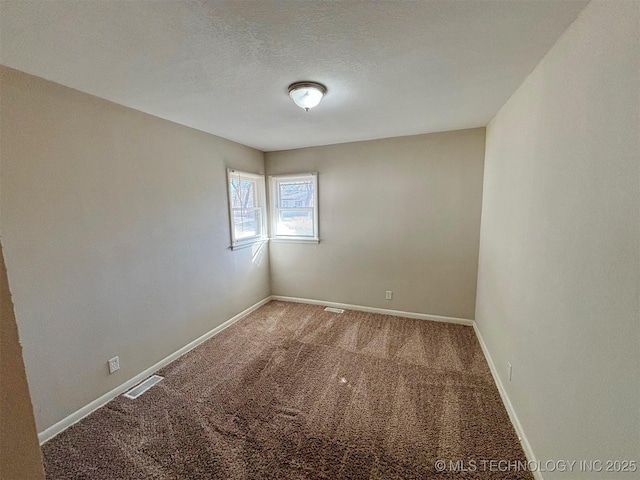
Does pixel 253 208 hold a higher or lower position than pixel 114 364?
higher

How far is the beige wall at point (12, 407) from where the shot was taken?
0.46 metres

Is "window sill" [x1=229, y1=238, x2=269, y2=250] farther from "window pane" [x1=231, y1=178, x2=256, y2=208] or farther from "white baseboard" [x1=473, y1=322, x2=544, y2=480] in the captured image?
"white baseboard" [x1=473, y1=322, x2=544, y2=480]

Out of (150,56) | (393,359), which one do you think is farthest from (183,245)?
(393,359)

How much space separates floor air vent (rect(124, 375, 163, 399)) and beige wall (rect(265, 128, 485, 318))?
2224 millimetres

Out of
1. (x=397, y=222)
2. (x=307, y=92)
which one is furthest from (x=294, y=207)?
(x=307, y=92)

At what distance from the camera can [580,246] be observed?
3.76 ft

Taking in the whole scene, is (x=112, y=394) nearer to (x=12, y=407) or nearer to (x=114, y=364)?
(x=114, y=364)

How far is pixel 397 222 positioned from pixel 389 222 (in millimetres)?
103

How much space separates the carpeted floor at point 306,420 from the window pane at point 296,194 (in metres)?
2.03

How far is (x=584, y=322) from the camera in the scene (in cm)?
110

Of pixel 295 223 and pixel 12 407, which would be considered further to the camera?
pixel 295 223

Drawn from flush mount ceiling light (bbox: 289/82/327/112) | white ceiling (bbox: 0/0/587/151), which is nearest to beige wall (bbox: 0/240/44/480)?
white ceiling (bbox: 0/0/587/151)

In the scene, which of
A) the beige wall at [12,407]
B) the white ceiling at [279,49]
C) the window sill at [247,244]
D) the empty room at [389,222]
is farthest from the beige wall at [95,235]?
the beige wall at [12,407]

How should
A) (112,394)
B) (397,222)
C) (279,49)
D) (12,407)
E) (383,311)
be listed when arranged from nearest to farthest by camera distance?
1. (12,407)
2. (279,49)
3. (112,394)
4. (397,222)
5. (383,311)
